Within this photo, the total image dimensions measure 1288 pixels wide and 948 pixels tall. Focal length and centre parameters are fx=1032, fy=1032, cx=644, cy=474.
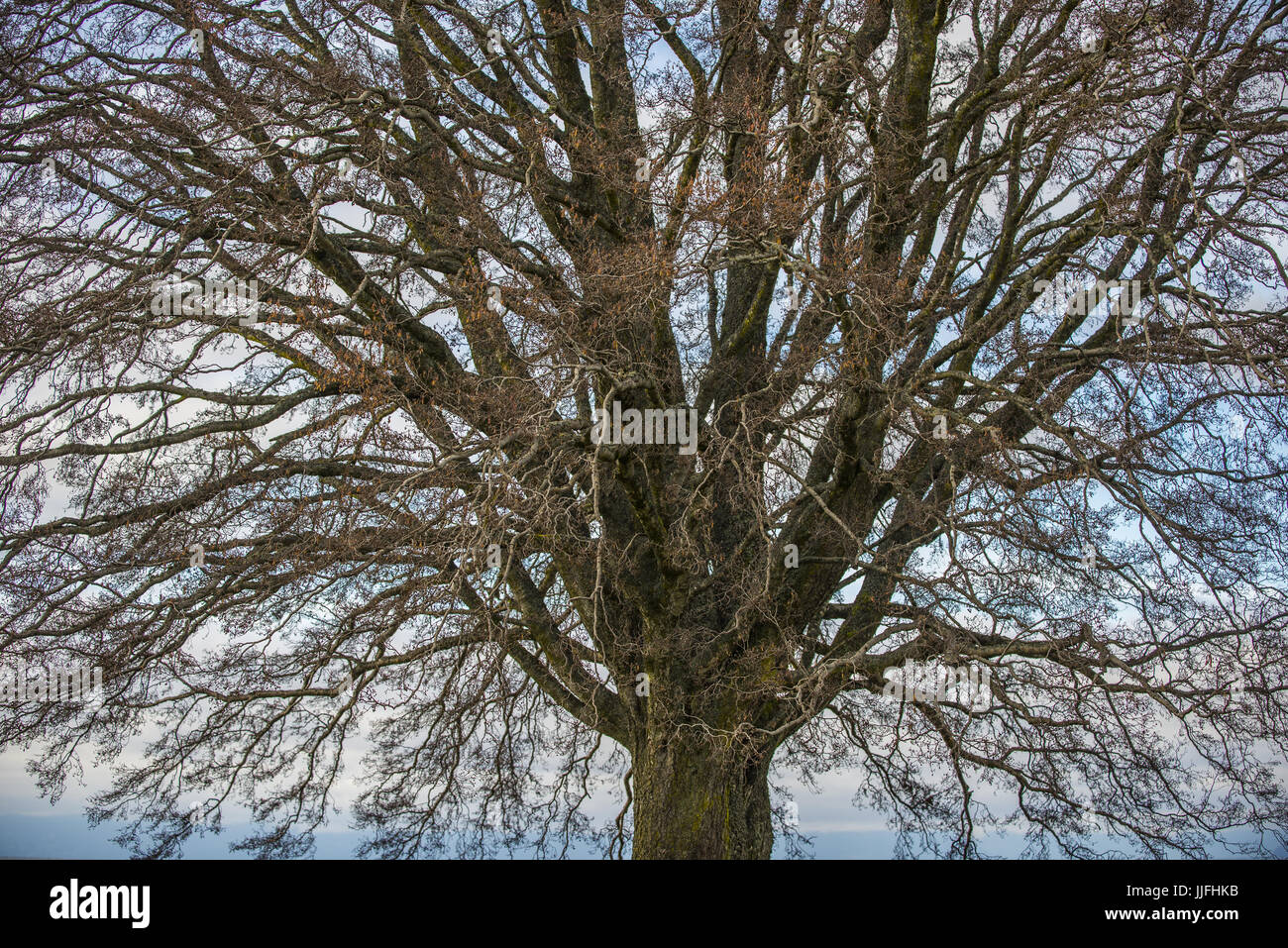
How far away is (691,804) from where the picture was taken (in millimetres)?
8023

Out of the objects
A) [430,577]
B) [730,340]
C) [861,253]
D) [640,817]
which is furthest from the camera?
[730,340]

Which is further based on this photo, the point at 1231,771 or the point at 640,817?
the point at 640,817

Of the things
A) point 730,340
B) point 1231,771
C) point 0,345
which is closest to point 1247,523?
point 1231,771

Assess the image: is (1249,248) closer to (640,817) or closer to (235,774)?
(640,817)

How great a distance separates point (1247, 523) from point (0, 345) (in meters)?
8.99

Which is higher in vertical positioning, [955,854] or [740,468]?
[740,468]

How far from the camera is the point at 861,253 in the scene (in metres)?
7.29

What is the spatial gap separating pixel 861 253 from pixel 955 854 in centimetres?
530

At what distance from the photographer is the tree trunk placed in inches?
312

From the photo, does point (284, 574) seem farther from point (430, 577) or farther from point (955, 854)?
point (955, 854)

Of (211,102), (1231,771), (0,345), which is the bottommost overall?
(1231,771)

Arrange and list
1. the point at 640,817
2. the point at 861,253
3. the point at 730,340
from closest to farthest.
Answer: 1. the point at 861,253
2. the point at 640,817
3. the point at 730,340

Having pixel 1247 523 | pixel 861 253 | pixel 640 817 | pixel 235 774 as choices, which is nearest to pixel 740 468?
pixel 861 253

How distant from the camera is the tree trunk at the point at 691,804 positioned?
7.93 m
